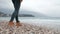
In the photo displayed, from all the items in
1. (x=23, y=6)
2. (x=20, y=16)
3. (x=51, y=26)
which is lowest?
(x=51, y=26)

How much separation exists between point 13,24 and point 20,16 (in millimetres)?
137

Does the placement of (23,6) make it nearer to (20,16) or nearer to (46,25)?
(20,16)

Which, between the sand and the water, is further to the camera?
the water

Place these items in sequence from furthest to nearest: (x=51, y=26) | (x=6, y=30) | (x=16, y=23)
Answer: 1. (x=51, y=26)
2. (x=16, y=23)
3. (x=6, y=30)

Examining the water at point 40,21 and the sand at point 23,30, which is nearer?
the sand at point 23,30

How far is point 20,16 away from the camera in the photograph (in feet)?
6.31

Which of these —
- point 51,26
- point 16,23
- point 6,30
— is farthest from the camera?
point 51,26

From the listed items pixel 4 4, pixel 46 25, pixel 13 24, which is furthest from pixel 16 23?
pixel 46 25

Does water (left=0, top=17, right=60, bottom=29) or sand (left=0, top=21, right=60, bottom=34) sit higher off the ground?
water (left=0, top=17, right=60, bottom=29)

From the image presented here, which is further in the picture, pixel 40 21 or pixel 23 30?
pixel 40 21

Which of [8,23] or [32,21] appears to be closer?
[8,23]

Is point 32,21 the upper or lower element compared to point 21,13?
lower

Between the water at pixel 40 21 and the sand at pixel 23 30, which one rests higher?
the water at pixel 40 21

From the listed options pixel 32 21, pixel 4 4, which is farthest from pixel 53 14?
pixel 4 4
